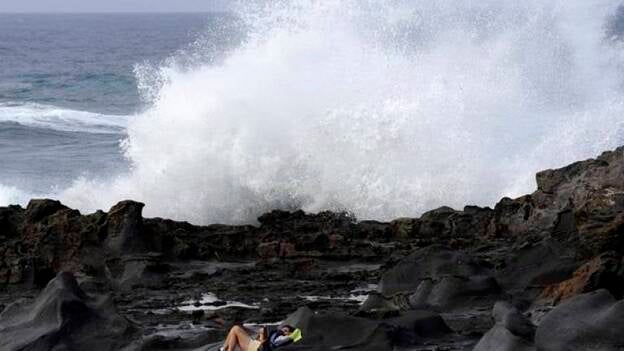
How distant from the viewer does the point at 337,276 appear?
14.7 m

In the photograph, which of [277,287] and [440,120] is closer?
[277,287]

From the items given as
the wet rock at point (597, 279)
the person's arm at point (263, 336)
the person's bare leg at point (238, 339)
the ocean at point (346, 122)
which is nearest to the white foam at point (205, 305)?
the person's bare leg at point (238, 339)

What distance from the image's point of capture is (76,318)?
1173 cm

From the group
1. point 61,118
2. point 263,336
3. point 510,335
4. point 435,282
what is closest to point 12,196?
point 435,282

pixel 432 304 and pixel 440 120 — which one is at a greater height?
pixel 440 120

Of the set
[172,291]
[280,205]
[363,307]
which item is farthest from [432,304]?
[280,205]

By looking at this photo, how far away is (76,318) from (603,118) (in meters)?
16.4

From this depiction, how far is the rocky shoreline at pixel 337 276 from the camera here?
11406 mm

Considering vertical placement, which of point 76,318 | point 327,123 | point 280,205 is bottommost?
point 76,318

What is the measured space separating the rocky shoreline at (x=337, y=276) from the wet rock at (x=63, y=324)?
1cm

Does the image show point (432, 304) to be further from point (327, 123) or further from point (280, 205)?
point (327, 123)

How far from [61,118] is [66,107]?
3536mm

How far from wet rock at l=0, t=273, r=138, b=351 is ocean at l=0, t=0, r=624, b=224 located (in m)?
8.35

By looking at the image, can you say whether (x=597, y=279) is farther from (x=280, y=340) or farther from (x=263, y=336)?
(x=263, y=336)
